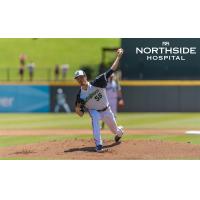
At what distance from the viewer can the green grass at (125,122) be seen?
627 inches

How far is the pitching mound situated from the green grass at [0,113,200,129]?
2.89 meters

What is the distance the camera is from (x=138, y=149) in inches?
439

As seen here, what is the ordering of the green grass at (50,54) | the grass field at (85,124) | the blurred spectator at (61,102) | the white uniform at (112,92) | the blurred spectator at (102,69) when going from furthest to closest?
the green grass at (50,54) → the blurred spectator at (61,102) → the blurred spectator at (102,69) → the white uniform at (112,92) → the grass field at (85,124)

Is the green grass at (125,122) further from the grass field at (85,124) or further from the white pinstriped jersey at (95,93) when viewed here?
the white pinstriped jersey at (95,93)

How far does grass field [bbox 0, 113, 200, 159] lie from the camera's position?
12945 mm

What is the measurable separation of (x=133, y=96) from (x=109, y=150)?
8843mm

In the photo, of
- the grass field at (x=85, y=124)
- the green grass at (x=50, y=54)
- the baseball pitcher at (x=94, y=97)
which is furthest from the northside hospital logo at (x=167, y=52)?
the green grass at (x=50, y=54)

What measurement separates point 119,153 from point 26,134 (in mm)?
4308

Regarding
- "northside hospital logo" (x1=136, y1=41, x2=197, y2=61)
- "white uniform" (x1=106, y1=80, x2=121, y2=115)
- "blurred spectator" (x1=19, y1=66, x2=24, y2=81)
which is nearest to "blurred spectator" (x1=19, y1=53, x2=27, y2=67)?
"blurred spectator" (x1=19, y1=66, x2=24, y2=81)

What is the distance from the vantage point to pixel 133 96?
65.0ft

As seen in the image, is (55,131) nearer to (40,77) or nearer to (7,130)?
(7,130)

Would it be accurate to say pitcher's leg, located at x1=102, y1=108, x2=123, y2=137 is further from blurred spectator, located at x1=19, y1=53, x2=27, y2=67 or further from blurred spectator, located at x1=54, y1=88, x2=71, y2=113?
blurred spectator, located at x1=19, y1=53, x2=27, y2=67

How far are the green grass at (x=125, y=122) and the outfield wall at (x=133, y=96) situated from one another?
277 millimetres

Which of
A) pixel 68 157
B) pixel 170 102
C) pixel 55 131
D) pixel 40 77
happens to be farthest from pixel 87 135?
pixel 40 77
